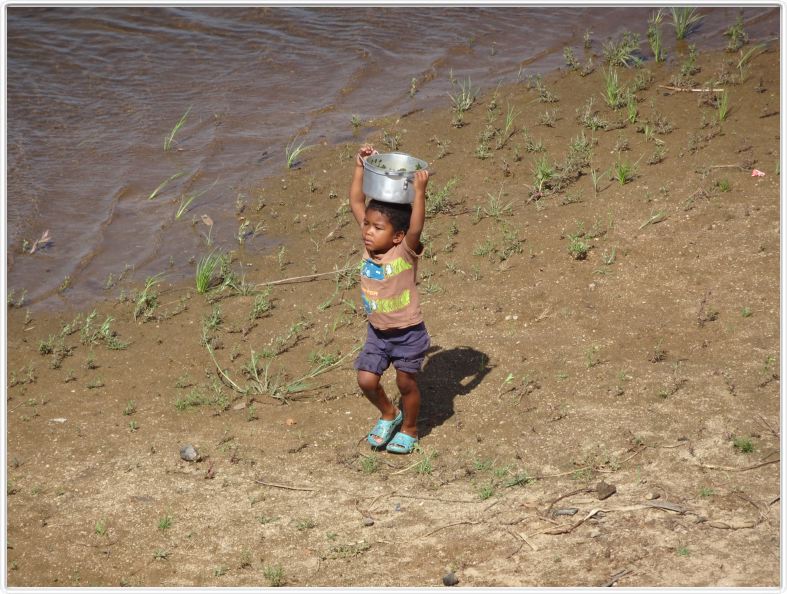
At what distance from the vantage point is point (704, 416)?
479 centimetres

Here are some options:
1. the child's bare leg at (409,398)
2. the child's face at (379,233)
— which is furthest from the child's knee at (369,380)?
the child's face at (379,233)

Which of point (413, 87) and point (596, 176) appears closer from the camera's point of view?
point (596, 176)

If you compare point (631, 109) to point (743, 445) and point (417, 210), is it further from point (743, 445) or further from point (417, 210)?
point (743, 445)

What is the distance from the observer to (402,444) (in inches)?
194

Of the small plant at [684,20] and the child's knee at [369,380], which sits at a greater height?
the small plant at [684,20]

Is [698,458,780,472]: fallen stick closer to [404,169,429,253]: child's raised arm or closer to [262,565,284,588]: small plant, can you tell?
[404,169,429,253]: child's raised arm

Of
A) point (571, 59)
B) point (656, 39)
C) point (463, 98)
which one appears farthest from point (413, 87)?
point (656, 39)

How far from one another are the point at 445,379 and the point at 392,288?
938 mm

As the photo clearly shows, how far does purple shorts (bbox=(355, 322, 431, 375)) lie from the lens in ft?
16.0

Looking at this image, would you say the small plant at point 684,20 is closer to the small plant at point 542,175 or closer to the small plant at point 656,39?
the small plant at point 656,39

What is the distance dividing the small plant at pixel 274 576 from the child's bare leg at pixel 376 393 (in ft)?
3.72

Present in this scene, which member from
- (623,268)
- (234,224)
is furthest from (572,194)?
(234,224)

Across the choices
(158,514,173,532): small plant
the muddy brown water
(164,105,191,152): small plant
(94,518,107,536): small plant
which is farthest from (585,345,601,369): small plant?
(164,105,191,152): small plant

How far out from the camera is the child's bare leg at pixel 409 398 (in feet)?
16.1
